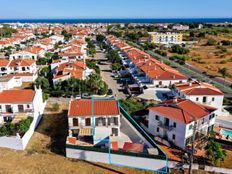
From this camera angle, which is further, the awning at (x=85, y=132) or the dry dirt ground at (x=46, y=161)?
the awning at (x=85, y=132)

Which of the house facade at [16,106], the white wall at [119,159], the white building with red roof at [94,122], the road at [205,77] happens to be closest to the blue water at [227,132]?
the white wall at [119,159]

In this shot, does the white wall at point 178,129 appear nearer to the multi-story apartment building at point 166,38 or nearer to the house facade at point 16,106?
the house facade at point 16,106

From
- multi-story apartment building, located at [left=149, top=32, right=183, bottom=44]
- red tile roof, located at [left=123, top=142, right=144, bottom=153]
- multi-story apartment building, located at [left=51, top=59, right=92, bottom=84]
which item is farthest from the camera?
multi-story apartment building, located at [left=149, top=32, right=183, bottom=44]

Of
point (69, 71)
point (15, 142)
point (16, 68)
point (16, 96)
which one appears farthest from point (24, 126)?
point (16, 68)

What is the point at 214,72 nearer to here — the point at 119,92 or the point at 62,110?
the point at 119,92

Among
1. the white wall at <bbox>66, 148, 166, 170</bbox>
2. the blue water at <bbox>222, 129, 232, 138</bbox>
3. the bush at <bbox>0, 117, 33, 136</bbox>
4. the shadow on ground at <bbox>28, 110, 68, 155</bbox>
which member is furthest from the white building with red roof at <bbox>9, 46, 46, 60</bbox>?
the blue water at <bbox>222, 129, 232, 138</bbox>

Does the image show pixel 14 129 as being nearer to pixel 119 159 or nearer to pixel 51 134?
pixel 51 134

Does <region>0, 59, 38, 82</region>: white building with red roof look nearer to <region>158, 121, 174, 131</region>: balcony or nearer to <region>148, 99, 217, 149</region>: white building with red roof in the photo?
<region>148, 99, 217, 149</region>: white building with red roof

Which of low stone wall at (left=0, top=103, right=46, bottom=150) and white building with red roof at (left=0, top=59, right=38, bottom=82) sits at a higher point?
white building with red roof at (left=0, top=59, right=38, bottom=82)
